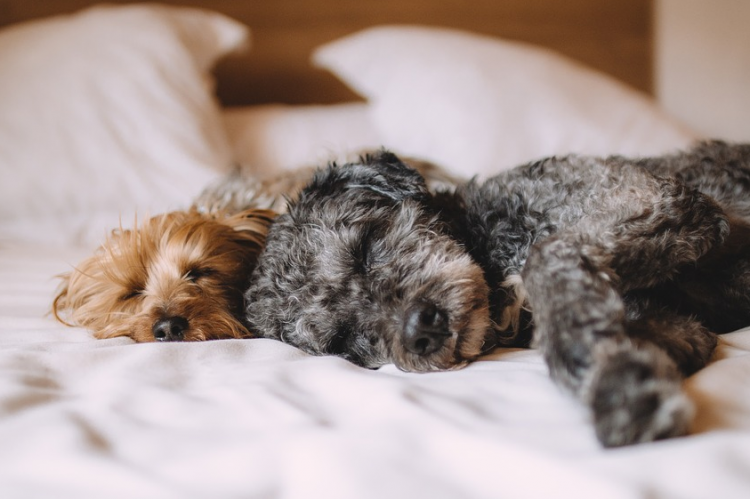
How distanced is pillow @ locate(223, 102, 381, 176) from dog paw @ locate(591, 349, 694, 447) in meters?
2.45

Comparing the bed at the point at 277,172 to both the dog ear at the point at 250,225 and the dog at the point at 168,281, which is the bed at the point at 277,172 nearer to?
the dog at the point at 168,281

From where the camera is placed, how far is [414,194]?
1967 mm

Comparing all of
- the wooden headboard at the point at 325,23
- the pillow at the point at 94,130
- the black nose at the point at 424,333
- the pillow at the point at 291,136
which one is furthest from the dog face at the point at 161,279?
the wooden headboard at the point at 325,23

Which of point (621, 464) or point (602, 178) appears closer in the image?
point (621, 464)

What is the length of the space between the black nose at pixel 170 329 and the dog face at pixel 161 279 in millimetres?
28

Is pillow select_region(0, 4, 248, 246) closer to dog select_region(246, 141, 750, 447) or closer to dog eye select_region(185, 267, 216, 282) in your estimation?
dog eye select_region(185, 267, 216, 282)

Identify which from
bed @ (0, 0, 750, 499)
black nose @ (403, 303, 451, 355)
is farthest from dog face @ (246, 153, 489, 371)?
bed @ (0, 0, 750, 499)

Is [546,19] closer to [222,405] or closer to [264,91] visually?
[264,91]

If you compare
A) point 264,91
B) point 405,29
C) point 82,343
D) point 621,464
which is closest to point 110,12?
point 264,91

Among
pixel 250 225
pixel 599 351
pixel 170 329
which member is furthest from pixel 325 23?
pixel 599 351

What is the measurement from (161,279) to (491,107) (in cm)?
205

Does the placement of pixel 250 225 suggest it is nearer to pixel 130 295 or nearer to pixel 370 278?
pixel 130 295

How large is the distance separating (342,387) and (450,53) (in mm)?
2709

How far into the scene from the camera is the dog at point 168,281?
2008 mm
